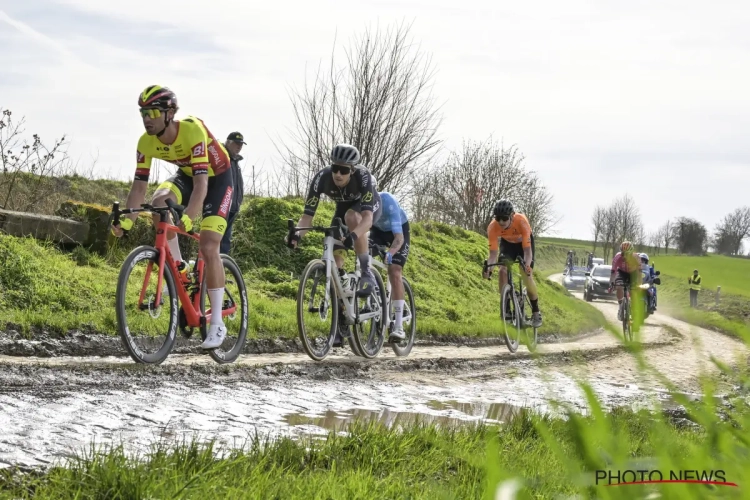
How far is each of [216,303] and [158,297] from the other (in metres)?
0.63

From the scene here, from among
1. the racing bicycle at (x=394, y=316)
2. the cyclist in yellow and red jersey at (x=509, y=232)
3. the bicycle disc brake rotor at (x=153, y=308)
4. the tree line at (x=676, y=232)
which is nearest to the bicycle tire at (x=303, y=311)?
the racing bicycle at (x=394, y=316)

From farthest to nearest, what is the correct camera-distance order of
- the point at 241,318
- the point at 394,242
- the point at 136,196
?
the point at 394,242
the point at 241,318
the point at 136,196

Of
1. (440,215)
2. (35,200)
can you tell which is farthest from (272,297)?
(440,215)

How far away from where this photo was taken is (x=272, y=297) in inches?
581

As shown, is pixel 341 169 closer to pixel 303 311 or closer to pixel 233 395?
pixel 303 311

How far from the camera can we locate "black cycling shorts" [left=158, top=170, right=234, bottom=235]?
7.48 metres

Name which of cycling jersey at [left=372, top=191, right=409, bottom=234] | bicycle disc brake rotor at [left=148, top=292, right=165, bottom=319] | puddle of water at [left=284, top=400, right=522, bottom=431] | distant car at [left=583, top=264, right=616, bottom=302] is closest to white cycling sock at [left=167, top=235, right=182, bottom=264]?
bicycle disc brake rotor at [left=148, top=292, right=165, bottom=319]

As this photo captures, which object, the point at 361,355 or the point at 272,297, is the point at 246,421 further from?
the point at 272,297

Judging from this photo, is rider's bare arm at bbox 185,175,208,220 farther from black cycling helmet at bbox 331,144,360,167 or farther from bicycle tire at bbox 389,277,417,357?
bicycle tire at bbox 389,277,417,357

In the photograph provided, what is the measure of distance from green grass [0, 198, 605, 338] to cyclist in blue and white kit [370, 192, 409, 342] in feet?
4.39

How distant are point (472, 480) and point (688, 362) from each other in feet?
32.1

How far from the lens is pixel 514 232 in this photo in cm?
1223

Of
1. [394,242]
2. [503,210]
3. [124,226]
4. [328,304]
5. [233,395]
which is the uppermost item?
[503,210]

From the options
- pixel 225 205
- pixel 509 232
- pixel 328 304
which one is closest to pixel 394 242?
pixel 328 304
